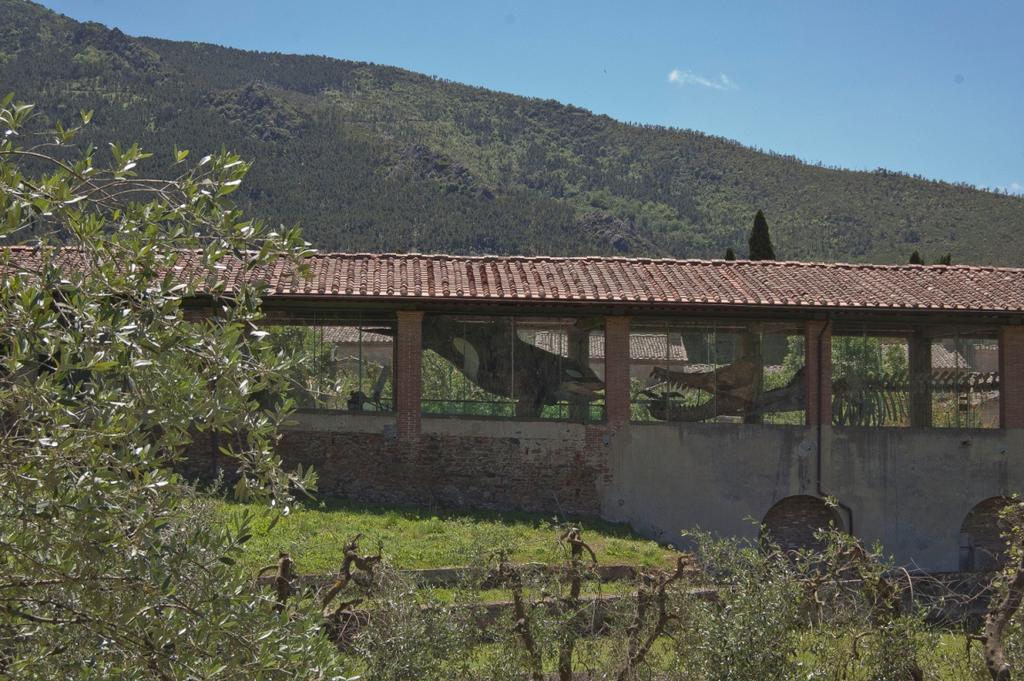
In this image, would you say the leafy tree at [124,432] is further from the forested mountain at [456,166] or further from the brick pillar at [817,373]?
the forested mountain at [456,166]

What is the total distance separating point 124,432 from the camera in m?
3.67

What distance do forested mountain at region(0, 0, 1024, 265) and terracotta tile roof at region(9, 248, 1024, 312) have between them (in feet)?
102

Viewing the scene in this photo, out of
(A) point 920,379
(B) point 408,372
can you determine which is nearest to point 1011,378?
(A) point 920,379

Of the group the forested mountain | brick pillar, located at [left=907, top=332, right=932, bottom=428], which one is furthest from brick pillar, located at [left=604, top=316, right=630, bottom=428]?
the forested mountain

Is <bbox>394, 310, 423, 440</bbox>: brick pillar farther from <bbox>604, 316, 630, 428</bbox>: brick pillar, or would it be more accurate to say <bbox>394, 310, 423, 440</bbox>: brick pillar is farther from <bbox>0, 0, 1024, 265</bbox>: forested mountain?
<bbox>0, 0, 1024, 265</bbox>: forested mountain

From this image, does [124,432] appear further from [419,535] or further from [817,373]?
[817,373]

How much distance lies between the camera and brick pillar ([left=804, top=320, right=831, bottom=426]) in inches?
695

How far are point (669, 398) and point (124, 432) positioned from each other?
47.9 feet

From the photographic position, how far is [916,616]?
25.7ft

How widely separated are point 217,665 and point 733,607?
4.67m

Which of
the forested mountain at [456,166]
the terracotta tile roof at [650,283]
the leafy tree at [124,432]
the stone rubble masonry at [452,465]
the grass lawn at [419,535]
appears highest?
the forested mountain at [456,166]

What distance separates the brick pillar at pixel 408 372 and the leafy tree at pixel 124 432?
12840 millimetres

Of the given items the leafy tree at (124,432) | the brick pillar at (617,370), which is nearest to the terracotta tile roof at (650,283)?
the brick pillar at (617,370)

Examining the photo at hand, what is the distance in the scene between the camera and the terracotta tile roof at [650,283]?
16891 mm
